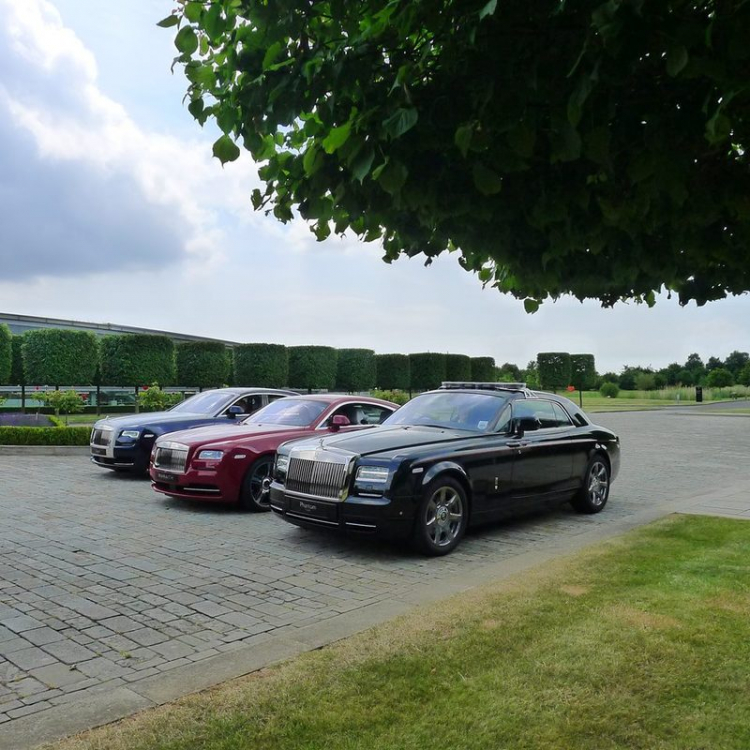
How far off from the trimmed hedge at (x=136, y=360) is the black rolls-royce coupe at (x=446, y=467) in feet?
100.0

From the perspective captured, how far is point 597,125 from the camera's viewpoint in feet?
10.3

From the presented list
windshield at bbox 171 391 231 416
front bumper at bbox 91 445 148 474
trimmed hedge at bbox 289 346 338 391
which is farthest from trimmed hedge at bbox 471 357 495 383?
front bumper at bbox 91 445 148 474

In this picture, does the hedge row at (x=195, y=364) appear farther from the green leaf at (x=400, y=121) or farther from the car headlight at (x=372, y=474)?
the green leaf at (x=400, y=121)

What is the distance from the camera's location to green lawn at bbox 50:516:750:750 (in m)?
3.67

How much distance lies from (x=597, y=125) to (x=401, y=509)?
5.03 m

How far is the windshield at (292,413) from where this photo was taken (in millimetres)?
11523

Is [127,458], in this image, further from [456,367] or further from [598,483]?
[456,367]

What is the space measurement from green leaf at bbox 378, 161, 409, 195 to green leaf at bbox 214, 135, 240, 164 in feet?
2.98

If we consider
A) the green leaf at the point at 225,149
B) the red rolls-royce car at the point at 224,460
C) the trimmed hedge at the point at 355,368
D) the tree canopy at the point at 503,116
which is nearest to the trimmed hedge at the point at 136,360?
the trimmed hedge at the point at 355,368

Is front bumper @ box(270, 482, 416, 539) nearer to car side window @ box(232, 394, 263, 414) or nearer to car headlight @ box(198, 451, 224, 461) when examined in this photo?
car headlight @ box(198, 451, 224, 461)

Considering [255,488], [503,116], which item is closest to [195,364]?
[255,488]

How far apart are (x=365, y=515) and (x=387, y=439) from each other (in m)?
1.14

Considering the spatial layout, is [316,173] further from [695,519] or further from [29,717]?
[695,519]

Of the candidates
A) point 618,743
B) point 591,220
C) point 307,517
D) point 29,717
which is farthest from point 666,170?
point 307,517
